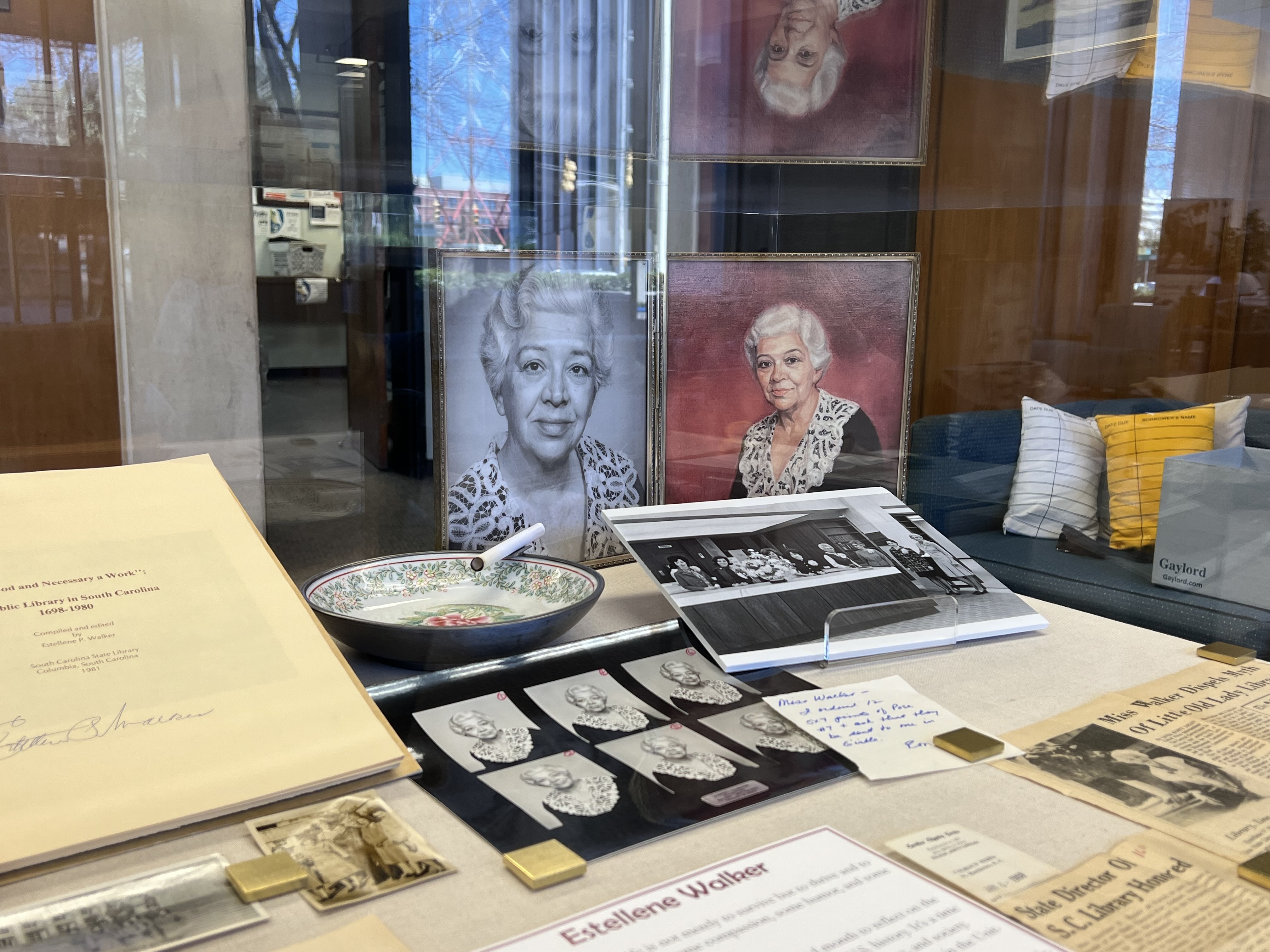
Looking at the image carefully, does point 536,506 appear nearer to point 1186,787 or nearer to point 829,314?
point 829,314

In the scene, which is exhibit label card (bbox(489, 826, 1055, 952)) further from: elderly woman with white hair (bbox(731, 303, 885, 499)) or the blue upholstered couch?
the blue upholstered couch

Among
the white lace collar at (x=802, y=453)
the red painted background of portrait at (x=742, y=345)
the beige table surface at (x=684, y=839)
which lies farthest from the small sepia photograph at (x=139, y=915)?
the white lace collar at (x=802, y=453)

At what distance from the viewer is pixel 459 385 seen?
1.03 m

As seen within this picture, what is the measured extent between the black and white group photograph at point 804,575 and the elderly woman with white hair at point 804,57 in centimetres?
48

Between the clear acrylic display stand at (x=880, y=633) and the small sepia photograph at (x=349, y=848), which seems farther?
the clear acrylic display stand at (x=880, y=633)

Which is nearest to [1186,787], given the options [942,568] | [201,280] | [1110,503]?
[942,568]

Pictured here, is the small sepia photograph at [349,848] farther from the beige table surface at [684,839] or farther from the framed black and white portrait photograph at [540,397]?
the framed black and white portrait photograph at [540,397]

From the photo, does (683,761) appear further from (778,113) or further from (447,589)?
(778,113)

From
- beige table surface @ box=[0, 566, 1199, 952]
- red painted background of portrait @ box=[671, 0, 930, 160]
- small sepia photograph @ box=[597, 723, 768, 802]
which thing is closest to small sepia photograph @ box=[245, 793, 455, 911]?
beige table surface @ box=[0, 566, 1199, 952]

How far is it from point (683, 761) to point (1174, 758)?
32 centimetres

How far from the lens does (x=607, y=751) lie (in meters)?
0.66

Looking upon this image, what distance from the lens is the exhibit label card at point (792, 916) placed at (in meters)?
0.46
